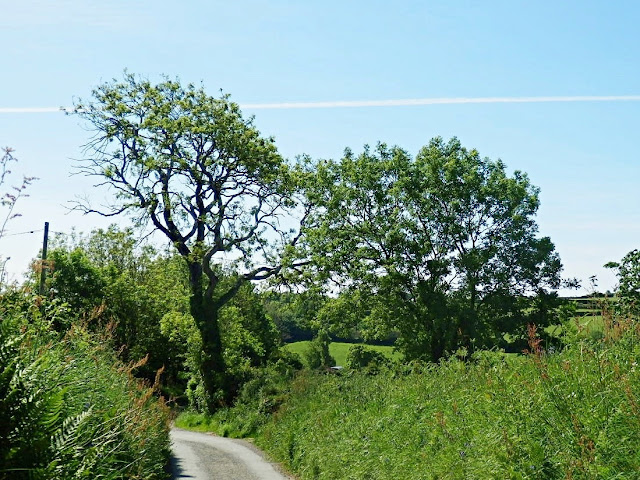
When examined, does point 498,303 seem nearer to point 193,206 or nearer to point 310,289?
point 310,289

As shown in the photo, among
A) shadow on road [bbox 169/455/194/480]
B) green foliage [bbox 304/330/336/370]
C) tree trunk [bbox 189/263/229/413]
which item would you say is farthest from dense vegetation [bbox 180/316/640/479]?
green foliage [bbox 304/330/336/370]

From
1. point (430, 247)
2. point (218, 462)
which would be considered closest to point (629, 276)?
point (218, 462)

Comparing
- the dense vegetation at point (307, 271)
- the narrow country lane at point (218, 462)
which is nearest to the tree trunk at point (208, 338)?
the dense vegetation at point (307, 271)

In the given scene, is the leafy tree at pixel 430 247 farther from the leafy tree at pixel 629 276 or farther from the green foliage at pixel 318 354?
the leafy tree at pixel 629 276

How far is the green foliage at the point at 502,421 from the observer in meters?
7.66

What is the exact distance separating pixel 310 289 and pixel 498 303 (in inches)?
405

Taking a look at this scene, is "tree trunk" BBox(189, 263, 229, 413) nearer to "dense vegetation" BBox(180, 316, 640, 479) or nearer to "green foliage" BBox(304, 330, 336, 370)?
"green foliage" BBox(304, 330, 336, 370)

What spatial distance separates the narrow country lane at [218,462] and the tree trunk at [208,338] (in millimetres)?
8160

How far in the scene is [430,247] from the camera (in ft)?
131

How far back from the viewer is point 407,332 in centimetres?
4091

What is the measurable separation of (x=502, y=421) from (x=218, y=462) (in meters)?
13.3

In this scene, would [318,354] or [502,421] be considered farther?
[318,354]

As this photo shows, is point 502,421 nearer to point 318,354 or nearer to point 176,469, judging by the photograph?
point 176,469

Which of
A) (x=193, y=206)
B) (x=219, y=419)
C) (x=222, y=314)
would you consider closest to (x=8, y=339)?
(x=219, y=419)
